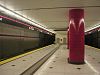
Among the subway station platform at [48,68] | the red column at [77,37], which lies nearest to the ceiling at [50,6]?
the red column at [77,37]

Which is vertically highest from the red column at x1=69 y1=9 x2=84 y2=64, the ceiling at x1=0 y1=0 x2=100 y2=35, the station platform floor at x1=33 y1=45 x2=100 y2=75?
the ceiling at x1=0 y1=0 x2=100 y2=35

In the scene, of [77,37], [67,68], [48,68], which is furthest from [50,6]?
[67,68]

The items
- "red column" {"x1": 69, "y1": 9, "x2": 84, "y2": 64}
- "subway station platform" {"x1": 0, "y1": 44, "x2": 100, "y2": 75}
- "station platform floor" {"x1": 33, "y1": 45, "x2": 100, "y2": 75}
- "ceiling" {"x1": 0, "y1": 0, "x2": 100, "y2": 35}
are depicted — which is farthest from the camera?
"red column" {"x1": 69, "y1": 9, "x2": 84, "y2": 64}

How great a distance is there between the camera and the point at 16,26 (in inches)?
475

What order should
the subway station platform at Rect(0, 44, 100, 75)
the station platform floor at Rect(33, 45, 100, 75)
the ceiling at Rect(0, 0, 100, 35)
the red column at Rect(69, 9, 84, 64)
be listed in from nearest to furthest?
the subway station platform at Rect(0, 44, 100, 75) < the station platform floor at Rect(33, 45, 100, 75) < the ceiling at Rect(0, 0, 100, 35) < the red column at Rect(69, 9, 84, 64)

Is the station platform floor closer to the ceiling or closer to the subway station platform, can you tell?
the subway station platform

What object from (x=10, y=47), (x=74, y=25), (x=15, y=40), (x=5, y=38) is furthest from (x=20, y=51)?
(x=74, y=25)

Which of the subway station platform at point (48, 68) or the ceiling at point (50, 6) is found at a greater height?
the ceiling at point (50, 6)

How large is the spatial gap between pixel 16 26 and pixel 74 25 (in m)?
4.85

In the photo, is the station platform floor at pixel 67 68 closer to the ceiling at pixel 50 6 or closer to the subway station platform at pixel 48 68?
the subway station platform at pixel 48 68

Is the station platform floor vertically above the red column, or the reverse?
the red column

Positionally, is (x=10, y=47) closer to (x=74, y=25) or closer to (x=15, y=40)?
(x=15, y=40)

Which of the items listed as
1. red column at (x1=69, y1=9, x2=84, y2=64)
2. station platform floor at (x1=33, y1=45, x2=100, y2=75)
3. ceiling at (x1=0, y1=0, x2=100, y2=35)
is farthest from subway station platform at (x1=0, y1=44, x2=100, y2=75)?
ceiling at (x1=0, y1=0, x2=100, y2=35)

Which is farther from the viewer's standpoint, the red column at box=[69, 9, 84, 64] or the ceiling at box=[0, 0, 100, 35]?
the red column at box=[69, 9, 84, 64]
